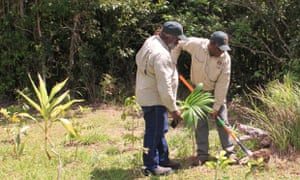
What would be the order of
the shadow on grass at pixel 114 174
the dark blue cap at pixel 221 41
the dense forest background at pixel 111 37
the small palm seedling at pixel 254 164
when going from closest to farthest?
the small palm seedling at pixel 254 164
the dark blue cap at pixel 221 41
the shadow on grass at pixel 114 174
the dense forest background at pixel 111 37

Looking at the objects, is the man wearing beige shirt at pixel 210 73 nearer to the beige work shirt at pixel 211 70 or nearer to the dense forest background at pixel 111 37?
the beige work shirt at pixel 211 70

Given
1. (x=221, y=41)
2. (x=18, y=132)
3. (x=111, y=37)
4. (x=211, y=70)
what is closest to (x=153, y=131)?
(x=211, y=70)

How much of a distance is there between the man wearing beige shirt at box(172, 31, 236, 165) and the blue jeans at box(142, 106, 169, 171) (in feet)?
2.26

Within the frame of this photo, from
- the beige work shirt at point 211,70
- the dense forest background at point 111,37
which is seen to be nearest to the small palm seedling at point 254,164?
the beige work shirt at point 211,70

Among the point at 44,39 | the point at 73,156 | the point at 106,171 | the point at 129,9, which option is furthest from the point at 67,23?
the point at 106,171

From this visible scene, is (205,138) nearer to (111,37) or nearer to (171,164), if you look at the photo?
(171,164)

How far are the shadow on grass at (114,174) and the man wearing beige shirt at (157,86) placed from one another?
162mm

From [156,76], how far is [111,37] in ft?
16.4

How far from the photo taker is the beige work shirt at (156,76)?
4.64 meters

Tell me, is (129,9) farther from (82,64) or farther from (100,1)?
(82,64)

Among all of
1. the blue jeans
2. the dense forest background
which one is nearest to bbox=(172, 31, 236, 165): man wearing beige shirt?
the blue jeans

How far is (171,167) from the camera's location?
17.6ft

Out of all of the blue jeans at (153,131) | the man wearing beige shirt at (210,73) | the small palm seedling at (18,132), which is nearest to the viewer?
the small palm seedling at (18,132)

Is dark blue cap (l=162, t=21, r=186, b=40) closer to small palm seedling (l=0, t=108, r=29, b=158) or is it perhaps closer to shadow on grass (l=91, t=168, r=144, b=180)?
shadow on grass (l=91, t=168, r=144, b=180)
